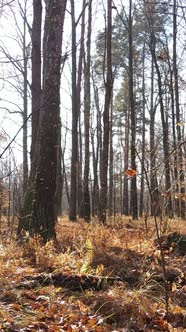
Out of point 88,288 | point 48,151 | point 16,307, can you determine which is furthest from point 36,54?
point 16,307

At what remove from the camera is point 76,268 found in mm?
4633

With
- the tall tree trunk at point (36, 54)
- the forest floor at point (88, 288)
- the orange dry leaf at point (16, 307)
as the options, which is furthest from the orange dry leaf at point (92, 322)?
the tall tree trunk at point (36, 54)

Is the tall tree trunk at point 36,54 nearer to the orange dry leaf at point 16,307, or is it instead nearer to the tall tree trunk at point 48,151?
the tall tree trunk at point 48,151

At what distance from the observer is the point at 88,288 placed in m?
4.28

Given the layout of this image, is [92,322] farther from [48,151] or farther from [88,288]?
[48,151]

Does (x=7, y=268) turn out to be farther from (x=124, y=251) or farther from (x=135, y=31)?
(x=135, y=31)

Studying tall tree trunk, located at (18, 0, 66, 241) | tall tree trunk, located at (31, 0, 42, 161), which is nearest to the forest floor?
tall tree trunk, located at (18, 0, 66, 241)

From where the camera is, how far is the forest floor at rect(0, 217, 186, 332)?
11.1ft

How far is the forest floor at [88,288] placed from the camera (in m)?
3.38

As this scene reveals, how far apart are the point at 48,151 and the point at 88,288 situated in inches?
111

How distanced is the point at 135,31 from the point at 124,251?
59.4 ft

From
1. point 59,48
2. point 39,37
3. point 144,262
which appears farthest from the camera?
point 39,37

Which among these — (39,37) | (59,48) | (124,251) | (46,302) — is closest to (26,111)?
(39,37)

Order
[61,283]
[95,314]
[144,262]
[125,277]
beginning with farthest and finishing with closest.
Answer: [144,262], [125,277], [61,283], [95,314]
